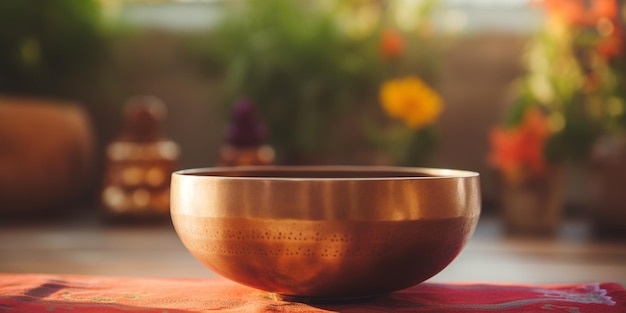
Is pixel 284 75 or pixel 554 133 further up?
pixel 284 75

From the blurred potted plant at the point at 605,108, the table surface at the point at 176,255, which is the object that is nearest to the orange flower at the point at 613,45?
Answer: the blurred potted plant at the point at 605,108

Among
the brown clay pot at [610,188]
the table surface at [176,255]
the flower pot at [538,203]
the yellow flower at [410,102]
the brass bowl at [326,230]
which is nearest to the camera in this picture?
the brass bowl at [326,230]

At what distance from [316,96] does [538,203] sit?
0.57m

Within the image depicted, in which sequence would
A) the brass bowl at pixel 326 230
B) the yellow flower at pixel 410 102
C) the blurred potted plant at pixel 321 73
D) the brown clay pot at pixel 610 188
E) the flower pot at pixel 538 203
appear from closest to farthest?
the brass bowl at pixel 326 230
the brown clay pot at pixel 610 188
the flower pot at pixel 538 203
the yellow flower at pixel 410 102
the blurred potted plant at pixel 321 73

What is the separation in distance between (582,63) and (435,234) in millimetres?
1518

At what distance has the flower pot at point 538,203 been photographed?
1.58 metres

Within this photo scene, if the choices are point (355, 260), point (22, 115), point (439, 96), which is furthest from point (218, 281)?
point (439, 96)

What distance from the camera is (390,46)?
1812 millimetres

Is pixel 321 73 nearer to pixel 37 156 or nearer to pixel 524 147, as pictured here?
pixel 524 147

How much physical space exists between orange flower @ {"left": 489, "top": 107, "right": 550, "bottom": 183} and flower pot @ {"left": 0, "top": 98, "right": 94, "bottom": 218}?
0.96 metres

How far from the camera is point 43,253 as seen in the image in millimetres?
1167

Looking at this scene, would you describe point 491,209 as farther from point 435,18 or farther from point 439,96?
point 435,18

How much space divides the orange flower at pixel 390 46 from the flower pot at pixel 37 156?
75 centimetres

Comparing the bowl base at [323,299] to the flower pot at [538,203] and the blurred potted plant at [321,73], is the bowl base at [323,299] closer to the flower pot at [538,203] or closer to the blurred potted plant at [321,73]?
the flower pot at [538,203]
